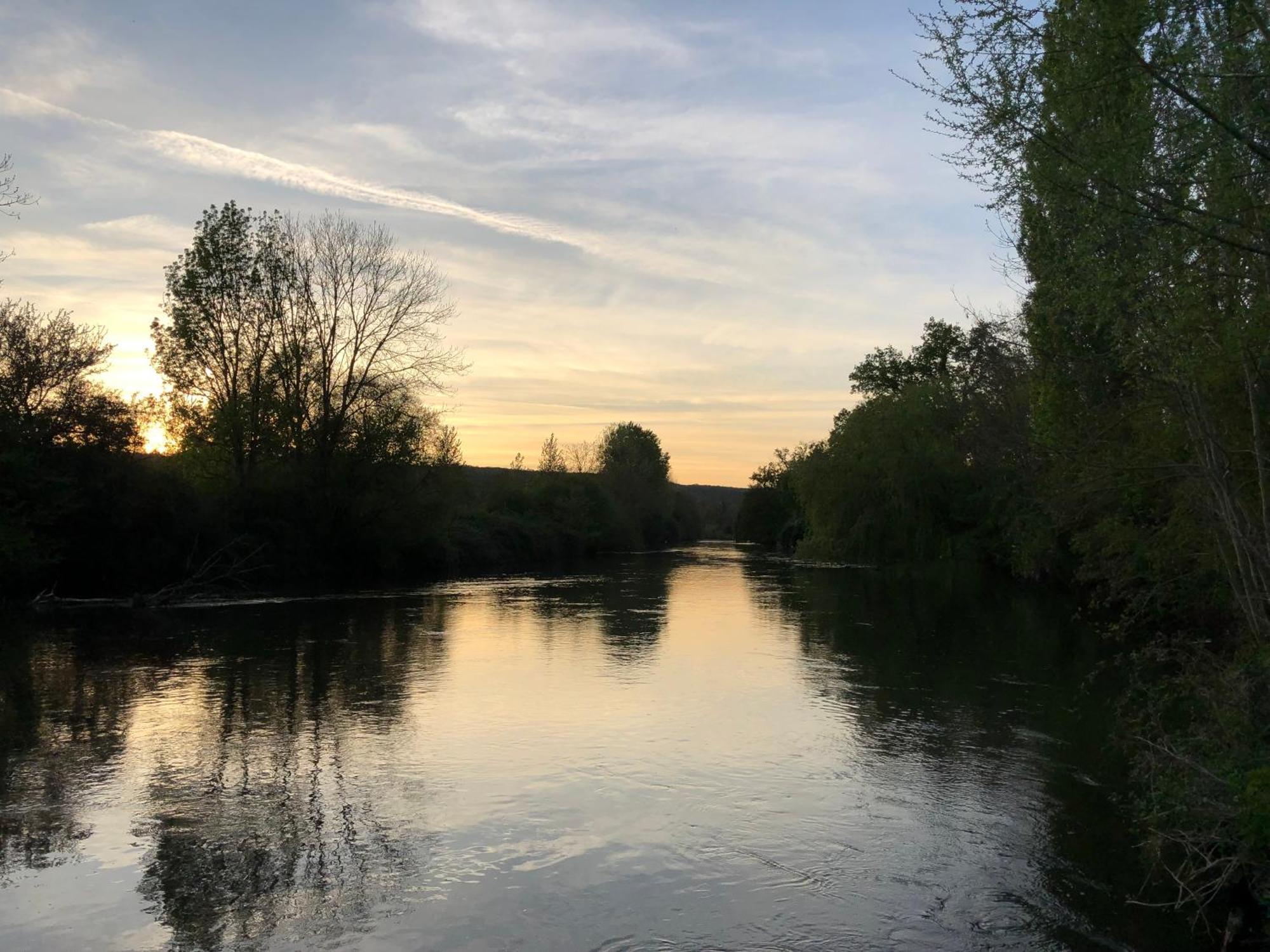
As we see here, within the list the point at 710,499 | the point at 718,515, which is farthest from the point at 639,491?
the point at 710,499

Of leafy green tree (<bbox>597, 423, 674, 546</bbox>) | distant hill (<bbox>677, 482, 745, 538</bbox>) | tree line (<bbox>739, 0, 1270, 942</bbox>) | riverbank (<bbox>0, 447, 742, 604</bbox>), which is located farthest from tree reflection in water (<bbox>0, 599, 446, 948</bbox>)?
distant hill (<bbox>677, 482, 745, 538</bbox>)

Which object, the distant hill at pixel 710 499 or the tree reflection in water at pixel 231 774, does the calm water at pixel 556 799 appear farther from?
the distant hill at pixel 710 499

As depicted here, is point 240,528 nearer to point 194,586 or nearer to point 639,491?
point 194,586

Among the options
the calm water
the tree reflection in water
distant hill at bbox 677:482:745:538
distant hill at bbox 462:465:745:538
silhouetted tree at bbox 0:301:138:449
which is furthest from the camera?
distant hill at bbox 677:482:745:538

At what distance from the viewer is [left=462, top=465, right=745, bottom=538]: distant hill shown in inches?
2287

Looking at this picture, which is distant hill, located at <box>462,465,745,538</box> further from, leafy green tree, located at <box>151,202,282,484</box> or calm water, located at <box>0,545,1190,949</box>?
calm water, located at <box>0,545,1190,949</box>

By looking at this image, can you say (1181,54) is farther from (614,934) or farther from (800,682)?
(800,682)

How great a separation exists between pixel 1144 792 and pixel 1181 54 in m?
5.97

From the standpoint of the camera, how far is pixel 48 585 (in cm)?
2603

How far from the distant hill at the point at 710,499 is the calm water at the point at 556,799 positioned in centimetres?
3104

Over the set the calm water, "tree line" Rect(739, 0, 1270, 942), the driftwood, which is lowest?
the calm water

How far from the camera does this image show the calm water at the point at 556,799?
22.2 ft

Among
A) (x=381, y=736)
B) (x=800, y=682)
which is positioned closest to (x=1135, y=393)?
(x=800, y=682)

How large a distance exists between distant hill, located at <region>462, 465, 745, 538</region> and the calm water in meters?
31.0
